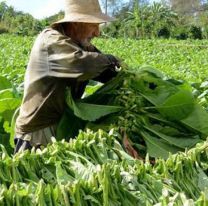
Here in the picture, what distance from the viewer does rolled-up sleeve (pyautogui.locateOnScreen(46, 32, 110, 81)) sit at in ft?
11.4

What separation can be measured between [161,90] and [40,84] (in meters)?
0.73

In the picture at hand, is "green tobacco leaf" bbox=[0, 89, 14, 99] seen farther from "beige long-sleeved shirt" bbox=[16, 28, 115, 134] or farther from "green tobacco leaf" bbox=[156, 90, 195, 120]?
"green tobacco leaf" bbox=[156, 90, 195, 120]

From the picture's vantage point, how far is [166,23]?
45.7 m

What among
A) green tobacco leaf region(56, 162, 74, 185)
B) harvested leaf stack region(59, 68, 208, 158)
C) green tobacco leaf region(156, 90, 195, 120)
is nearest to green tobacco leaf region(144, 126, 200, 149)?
harvested leaf stack region(59, 68, 208, 158)

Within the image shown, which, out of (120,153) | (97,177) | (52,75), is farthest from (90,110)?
(97,177)

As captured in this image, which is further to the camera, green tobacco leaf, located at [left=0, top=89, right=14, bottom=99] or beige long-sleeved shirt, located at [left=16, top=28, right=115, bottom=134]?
green tobacco leaf, located at [left=0, top=89, right=14, bottom=99]

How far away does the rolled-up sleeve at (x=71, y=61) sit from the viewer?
3461 millimetres

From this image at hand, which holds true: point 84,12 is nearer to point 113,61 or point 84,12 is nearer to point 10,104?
point 113,61

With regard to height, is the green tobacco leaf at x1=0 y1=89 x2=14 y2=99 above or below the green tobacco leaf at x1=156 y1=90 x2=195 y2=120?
below

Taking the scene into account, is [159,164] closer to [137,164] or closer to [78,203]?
[137,164]

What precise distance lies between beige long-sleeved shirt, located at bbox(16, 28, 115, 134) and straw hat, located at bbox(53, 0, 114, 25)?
0.13 meters

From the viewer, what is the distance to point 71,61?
3463 millimetres

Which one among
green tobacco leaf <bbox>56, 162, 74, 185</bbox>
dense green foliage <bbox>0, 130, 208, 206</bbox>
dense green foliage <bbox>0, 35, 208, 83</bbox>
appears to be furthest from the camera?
dense green foliage <bbox>0, 35, 208, 83</bbox>

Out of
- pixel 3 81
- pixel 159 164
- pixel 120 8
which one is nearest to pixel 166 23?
pixel 120 8
